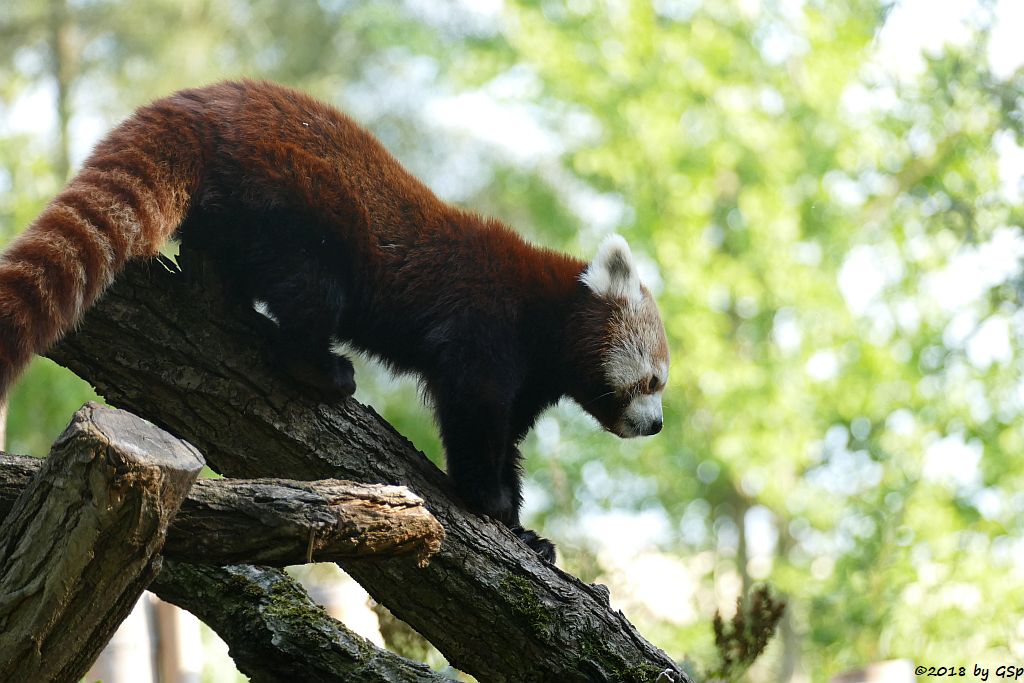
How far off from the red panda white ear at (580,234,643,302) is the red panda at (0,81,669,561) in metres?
0.01

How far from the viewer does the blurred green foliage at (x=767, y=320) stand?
25.6 feet

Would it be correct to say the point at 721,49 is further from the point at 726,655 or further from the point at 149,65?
the point at 149,65

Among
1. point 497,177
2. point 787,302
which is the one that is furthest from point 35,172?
point 787,302

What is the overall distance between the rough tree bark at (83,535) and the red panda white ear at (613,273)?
228 centimetres

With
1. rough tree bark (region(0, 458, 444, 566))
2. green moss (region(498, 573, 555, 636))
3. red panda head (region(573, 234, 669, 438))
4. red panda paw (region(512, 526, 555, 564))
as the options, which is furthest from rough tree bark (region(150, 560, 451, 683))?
red panda head (region(573, 234, 669, 438))

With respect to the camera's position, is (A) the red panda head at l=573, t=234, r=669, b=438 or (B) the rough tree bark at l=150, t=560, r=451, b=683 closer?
(B) the rough tree bark at l=150, t=560, r=451, b=683

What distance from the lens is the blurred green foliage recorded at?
25.6 feet

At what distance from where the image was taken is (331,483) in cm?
241

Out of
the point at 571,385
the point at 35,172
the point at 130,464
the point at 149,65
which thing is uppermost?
the point at 149,65

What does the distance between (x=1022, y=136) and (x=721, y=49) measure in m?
3.90

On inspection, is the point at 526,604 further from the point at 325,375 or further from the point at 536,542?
the point at 325,375

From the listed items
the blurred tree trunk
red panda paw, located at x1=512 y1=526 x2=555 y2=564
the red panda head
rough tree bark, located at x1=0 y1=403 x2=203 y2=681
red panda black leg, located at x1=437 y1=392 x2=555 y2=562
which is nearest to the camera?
rough tree bark, located at x1=0 y1=403 x2=203 y2=681

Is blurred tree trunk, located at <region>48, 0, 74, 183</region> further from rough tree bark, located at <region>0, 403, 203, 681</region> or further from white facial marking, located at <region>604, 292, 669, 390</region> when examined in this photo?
rough tree bark, located at <region>0, 403, 203, 681</region>

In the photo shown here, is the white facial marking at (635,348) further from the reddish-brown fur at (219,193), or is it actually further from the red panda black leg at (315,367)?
the red panda black leg at (315,367)
